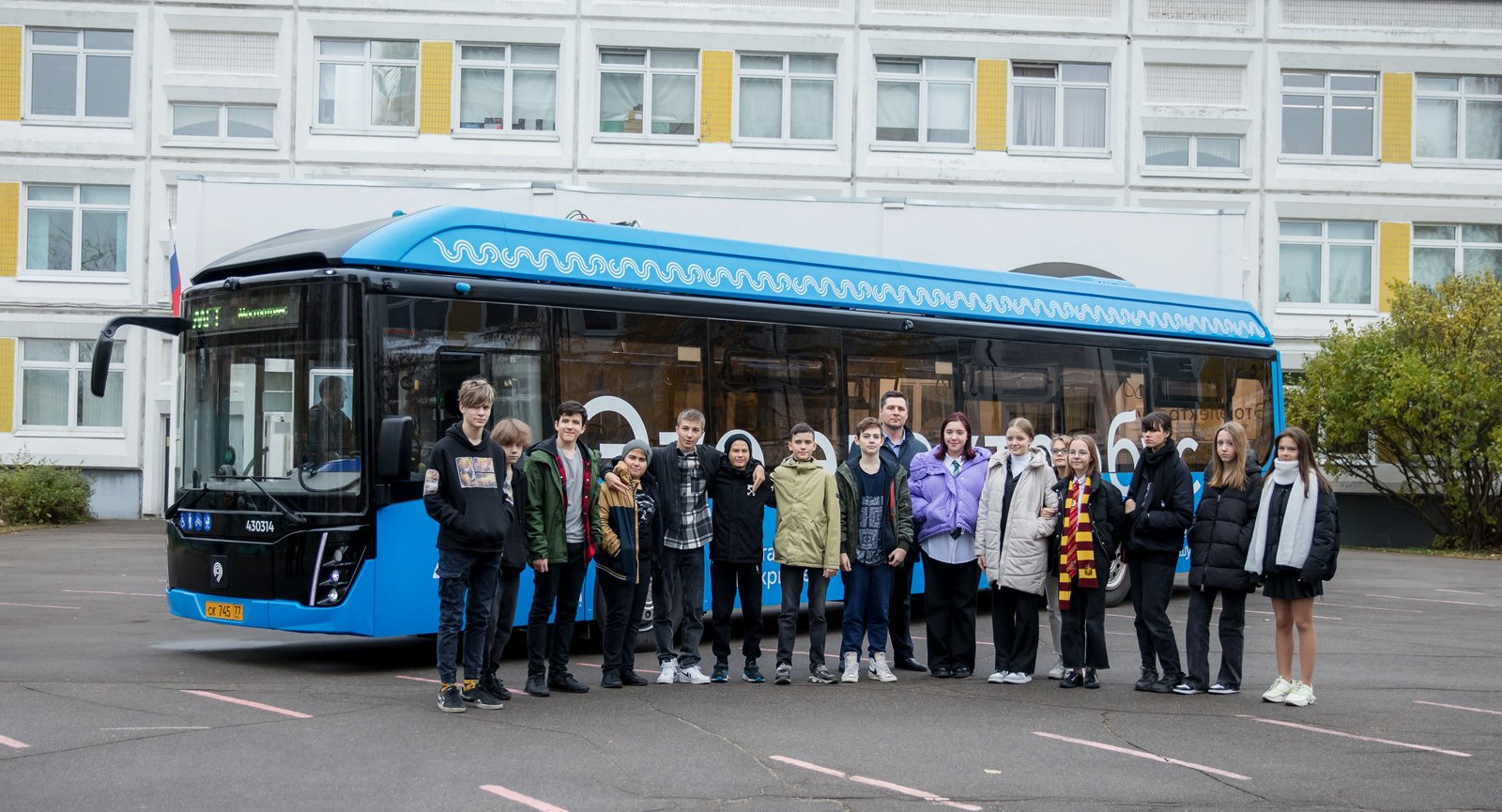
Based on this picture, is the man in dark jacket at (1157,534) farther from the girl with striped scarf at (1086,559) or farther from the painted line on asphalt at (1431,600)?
the painted line on asphalt at (1431,600)

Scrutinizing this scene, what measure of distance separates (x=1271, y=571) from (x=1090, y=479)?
1305 mm

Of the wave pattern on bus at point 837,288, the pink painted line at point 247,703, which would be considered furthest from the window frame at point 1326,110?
the pink painted line at point 247,703

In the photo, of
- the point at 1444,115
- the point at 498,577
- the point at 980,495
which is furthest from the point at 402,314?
the point at 1444,115

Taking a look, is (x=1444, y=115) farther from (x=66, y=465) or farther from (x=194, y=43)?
(x=66, y=465)

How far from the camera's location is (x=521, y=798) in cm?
674

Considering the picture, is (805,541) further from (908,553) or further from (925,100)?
(925,100)

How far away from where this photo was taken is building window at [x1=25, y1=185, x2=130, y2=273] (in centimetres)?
3109

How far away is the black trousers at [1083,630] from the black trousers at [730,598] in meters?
2.02

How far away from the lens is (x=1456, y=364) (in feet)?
88.7

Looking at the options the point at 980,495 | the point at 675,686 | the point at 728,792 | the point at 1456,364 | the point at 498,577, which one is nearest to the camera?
the point at 728,792

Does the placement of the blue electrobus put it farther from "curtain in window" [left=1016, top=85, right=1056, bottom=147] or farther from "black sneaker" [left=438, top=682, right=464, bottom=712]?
"curtain in window" [left=1016, top=85, right=1056, bottom=147]

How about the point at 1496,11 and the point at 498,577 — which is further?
the point at 1496,11

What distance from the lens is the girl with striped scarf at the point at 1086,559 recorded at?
34.0 ft

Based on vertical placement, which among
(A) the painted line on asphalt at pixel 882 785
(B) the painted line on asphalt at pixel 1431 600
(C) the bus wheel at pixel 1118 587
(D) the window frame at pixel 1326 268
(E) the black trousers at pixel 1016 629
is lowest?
(B) the painted line on asphalt at pixel 1431 600
